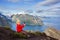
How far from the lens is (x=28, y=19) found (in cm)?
244

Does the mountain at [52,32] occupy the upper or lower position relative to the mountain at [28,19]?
lower

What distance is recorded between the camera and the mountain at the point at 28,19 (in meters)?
2.43

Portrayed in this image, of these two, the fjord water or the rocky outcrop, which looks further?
the fjord water

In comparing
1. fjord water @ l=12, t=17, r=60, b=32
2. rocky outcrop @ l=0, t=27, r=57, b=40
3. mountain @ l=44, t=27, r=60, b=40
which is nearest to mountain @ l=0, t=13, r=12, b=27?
rocky outcrop @ l=0, t=27, r=57, b=40

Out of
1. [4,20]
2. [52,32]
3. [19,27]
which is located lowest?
[52,32]

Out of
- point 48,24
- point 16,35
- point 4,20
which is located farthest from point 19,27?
point 48,24

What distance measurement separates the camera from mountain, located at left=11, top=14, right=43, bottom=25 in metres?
2.43

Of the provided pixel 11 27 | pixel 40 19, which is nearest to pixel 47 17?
pixel 40 19

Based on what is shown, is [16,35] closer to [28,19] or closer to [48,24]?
[28,19]

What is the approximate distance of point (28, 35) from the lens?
7.85 ft

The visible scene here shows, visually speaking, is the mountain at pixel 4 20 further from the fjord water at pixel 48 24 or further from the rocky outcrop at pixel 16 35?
the fjord water at pixel 48 24

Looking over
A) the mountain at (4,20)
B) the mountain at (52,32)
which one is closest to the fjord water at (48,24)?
the mountain at (52,32)

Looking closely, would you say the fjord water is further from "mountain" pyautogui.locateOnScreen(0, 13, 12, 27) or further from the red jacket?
"mountain" pyautogui.locateOnScreen(0, 13, 12, 27)

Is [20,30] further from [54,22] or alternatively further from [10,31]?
[54,22]
